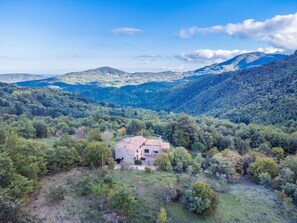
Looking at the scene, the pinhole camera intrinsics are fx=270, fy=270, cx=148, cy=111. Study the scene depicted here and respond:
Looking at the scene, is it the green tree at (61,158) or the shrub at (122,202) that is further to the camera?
the green tree at (61,158)

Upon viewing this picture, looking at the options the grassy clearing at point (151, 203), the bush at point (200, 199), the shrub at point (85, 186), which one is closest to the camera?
the grassy clearing at point (151, 203)

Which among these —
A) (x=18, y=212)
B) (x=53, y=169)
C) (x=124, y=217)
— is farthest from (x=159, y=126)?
(x=18, y=212)

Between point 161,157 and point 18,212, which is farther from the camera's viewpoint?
point 161,157

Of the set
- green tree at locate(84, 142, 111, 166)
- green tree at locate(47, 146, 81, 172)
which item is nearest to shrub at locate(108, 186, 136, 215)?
green tree at locate(84, 142, 111, 166)

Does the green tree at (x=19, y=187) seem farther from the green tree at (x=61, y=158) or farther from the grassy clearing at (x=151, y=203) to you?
the green tree at (x=61, y=158)

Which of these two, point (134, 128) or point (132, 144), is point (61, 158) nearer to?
point (132, 144)

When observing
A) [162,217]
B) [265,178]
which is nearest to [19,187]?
[162,217]

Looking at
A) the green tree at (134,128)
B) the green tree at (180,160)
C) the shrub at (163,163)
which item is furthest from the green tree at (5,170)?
the green tree at (134,128)

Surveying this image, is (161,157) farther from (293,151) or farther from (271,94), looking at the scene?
(271,94)
